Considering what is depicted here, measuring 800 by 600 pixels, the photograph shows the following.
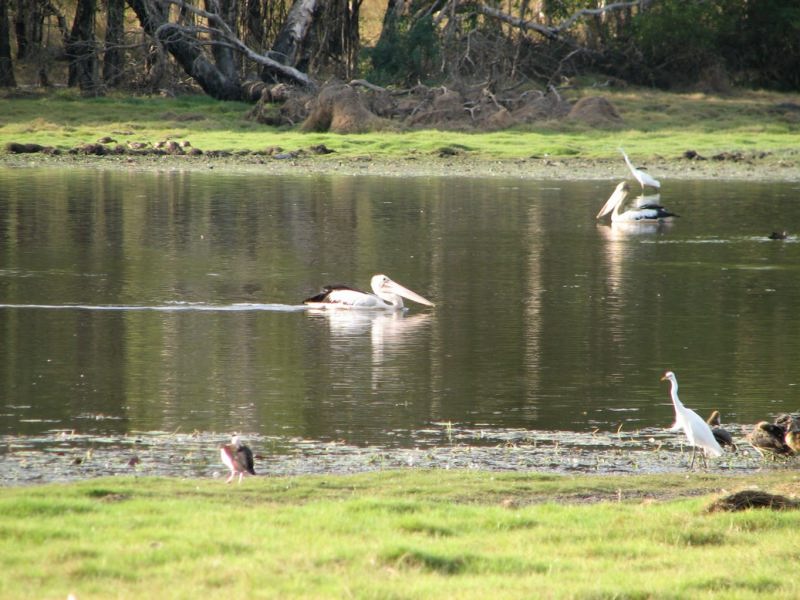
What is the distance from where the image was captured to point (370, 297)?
45.8 ft

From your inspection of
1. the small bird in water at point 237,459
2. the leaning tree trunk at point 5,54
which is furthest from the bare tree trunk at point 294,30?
the small bird in water at point 237,459

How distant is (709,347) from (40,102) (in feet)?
85.7

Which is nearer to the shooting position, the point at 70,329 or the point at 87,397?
the point at 87,397

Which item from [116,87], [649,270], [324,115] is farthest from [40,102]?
[649,270]

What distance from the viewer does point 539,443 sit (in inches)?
346

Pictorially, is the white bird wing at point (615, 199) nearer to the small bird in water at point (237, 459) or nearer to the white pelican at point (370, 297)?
the white pelican at point (370, 297)

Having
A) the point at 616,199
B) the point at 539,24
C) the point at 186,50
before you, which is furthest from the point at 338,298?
the point at 539,24

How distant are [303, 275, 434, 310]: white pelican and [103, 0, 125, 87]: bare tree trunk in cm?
2447

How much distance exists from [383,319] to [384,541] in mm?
7712

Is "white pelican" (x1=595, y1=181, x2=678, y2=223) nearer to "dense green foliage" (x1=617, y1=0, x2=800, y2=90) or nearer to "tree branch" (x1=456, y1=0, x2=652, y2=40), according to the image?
"tree branch" (x1=456, y1=0, x2=652, y2=40)

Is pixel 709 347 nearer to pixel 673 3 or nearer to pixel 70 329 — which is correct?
pixel 70 329

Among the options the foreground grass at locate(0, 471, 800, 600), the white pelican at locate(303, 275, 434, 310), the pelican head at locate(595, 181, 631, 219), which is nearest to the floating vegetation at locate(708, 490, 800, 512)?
the foreground grass at locate(0, 471, 800, 600)

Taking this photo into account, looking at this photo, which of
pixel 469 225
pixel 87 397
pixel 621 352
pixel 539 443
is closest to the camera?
pixel 539 443

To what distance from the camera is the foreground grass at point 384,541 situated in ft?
17.8
